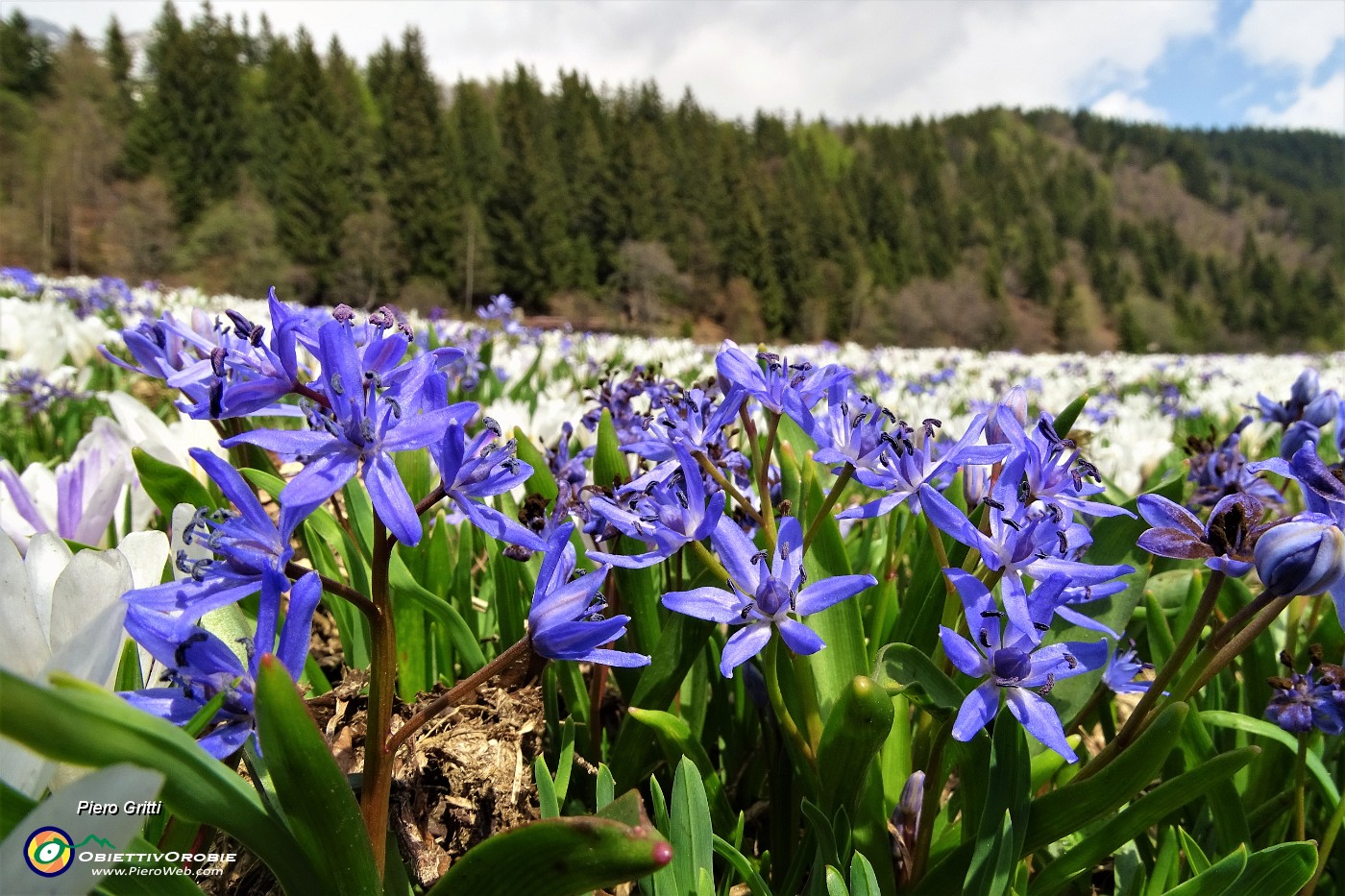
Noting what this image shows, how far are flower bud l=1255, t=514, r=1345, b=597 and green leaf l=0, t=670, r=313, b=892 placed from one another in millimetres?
914

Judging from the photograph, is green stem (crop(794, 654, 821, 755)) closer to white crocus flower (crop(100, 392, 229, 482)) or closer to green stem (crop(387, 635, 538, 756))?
green stem (crop(387, 635, 538, 756))

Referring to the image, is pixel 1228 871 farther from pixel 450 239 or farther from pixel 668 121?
pixel 668 121

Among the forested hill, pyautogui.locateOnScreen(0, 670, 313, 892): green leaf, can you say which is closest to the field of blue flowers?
pyautogui.locateOnScreen(0, 670, 313, 892): green leaf

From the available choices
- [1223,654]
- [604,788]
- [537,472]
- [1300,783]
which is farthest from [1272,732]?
[537,472]

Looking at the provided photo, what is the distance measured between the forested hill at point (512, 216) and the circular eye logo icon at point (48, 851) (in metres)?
40.4

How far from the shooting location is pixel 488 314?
4.80m

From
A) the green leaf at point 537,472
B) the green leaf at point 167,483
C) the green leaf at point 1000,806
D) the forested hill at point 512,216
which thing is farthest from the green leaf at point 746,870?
the forested hill at point 512,216

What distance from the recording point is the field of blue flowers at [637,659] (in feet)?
1.98

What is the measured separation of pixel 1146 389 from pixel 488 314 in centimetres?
697

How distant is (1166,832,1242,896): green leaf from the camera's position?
0.84 metres

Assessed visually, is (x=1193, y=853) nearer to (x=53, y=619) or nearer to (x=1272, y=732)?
(x=1272, y=732)

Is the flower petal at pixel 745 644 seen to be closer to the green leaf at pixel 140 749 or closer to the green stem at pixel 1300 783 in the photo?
the green leaf at pixel 140 749

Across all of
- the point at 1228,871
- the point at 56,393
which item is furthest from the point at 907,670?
the point at 56,393

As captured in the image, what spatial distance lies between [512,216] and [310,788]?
59.9 m
